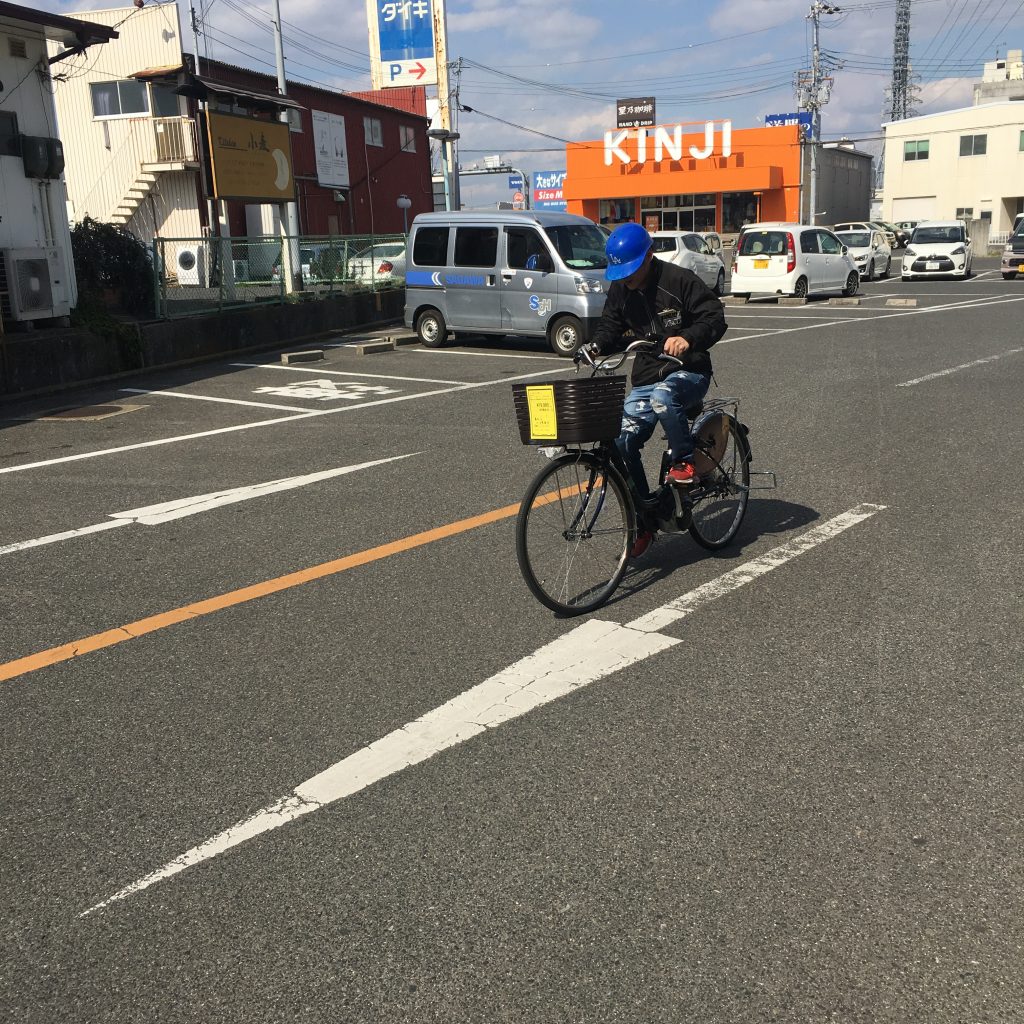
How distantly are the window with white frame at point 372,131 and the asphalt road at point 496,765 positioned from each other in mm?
35003

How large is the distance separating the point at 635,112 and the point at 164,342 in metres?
59.8

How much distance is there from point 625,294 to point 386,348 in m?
11.5

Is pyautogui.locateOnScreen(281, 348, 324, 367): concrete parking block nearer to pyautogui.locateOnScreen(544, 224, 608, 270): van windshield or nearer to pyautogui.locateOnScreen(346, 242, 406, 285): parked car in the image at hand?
pyautogui.locateOnScreen(544, 224, 608, 270): van windshield

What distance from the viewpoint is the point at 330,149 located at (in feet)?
118

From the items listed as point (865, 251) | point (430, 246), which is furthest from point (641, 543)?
point (865, 251)

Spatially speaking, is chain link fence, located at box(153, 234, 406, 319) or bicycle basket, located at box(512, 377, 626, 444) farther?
chain link fence, located at box(153, 234, 406, 319)

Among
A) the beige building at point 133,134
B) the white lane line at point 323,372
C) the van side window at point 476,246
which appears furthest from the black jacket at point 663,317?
the beige building at point 133,134

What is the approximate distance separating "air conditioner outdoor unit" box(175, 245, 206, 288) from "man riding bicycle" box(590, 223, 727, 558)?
1173 cm

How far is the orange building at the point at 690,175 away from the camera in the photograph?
50656mm

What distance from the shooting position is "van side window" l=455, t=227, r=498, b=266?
1496cm

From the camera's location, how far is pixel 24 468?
8.27 meters

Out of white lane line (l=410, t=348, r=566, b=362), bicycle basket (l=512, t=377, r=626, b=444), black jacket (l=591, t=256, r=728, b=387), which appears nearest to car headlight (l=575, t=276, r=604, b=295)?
white lane line (l=410, t=348, r=566, b=362)

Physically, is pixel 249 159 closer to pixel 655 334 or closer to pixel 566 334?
pixel 566 334

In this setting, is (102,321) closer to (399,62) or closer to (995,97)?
(399,62)
